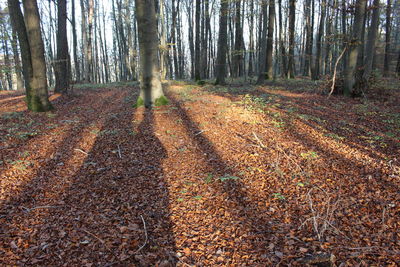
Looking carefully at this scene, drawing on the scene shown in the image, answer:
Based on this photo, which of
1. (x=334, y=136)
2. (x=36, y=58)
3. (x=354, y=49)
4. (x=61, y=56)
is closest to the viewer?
(x=334, y=136)

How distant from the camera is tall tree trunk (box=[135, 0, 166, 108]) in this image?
30.0 ft

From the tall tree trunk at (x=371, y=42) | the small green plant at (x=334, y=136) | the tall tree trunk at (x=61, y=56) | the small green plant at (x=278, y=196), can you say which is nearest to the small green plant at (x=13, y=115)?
the tall tree trunk at (x=61, y=56)

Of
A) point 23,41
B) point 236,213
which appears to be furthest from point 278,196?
point 23,41

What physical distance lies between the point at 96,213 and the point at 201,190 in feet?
5.71

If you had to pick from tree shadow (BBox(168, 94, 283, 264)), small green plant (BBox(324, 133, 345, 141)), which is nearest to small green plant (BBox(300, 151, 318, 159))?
small green plant (BBox(324, 133, 345, 141))

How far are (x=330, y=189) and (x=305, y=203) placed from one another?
0.69 meters

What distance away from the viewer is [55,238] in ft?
11.1

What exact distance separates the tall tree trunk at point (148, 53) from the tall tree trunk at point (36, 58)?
373 centimetres

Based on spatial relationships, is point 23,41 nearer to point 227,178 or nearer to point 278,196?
point 227,178

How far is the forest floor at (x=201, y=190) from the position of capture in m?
3.14

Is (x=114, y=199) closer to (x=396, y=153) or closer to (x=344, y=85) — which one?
(x=396, y=153)

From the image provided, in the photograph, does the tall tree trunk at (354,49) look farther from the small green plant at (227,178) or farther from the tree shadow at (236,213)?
the small green plant at (227,178)

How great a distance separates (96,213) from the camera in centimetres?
394

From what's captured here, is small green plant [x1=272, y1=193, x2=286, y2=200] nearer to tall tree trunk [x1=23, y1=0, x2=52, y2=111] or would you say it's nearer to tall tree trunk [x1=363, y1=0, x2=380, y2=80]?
tall tree trunk [x1=23, y1=0, x2=52, y2=111]
